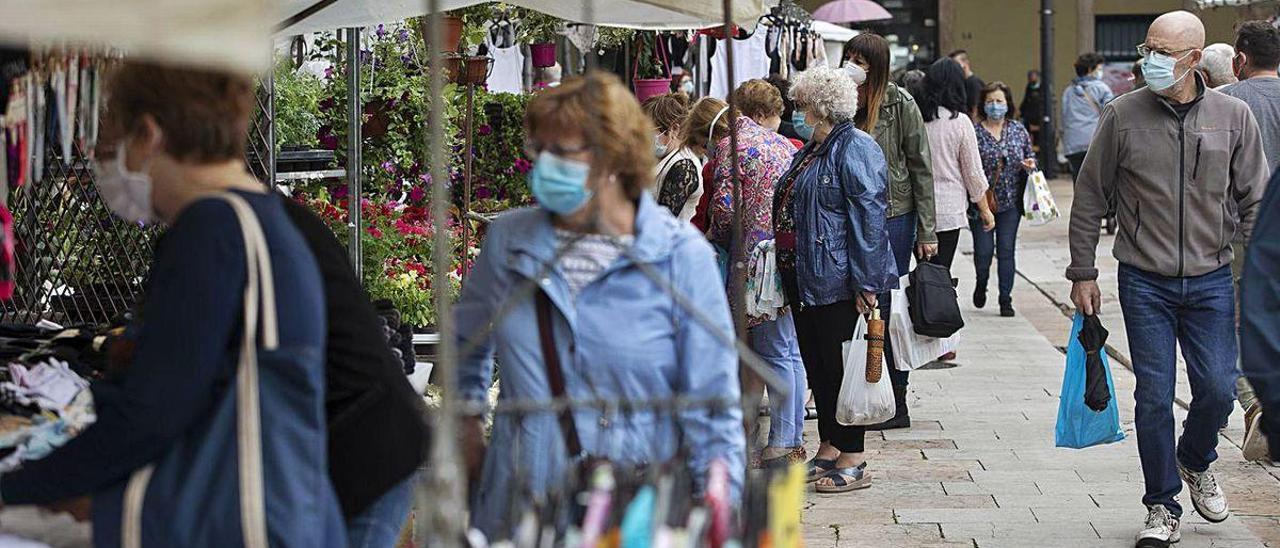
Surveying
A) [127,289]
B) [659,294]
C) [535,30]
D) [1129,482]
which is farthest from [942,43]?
[659,294]

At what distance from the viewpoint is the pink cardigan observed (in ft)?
31.5

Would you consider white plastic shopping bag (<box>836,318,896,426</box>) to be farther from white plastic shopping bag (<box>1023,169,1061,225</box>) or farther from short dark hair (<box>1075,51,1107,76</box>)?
short dark hair (<box>1075,51,1107,76</box>)

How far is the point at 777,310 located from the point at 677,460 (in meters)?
4.06

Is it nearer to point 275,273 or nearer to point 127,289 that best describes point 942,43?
point 127,289

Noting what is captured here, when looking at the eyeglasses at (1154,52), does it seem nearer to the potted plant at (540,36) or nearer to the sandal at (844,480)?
the sandal at (844,480)

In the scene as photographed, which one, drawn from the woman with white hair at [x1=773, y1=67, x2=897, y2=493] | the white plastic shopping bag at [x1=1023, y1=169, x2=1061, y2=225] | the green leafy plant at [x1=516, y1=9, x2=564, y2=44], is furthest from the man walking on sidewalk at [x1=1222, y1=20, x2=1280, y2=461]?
the white plastic shopping bag at [x1=1023, y1=169, x2=1061, y2=225]

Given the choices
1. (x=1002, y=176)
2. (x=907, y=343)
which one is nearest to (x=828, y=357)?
(x=907, y=343)

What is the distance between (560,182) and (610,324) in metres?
0.34

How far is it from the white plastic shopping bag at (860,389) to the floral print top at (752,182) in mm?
501

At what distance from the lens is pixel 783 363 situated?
23.3 feet

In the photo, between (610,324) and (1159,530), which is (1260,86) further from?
(610,324)

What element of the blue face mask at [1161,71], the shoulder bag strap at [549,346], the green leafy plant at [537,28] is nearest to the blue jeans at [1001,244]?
the green leafy plant at [537,28]

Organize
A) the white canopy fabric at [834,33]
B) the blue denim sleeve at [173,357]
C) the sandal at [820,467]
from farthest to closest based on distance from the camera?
the white canopy fabric at [834,33], the sandal at [820,467], the blue denim sleeve at [173,357]

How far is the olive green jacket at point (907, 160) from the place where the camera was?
25.3 ft
